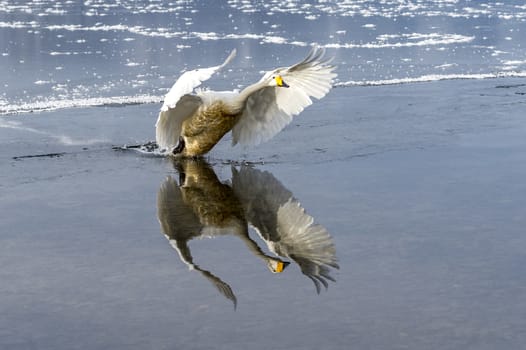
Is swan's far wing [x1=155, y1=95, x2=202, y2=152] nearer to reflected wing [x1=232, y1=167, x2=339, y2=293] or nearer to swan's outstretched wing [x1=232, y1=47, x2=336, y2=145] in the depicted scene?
swan's outstretched wing [x1=232, y1=47, x2=336, y2=145]

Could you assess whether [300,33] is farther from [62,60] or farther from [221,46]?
[62,60]

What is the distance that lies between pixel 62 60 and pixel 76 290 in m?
12.3

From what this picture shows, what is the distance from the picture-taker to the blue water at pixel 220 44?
15.0m

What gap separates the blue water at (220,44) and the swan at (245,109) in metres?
3.28

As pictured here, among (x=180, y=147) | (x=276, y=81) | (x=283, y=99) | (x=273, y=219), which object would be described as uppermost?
(x=276, y=81)

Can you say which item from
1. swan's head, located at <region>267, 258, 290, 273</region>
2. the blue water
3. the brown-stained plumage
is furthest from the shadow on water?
the blue water

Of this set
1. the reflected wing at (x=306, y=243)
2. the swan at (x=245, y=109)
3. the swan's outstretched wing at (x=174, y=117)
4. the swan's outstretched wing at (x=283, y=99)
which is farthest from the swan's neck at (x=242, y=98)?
the reflected wing at (x=306, y=243)

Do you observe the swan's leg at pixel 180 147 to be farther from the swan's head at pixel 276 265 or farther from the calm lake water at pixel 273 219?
the swan's head at pixel 276 265

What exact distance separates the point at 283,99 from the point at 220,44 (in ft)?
35.5

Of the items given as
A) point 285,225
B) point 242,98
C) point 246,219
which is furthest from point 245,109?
point 285,225

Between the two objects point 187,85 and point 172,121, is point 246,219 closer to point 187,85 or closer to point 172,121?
point 187,85

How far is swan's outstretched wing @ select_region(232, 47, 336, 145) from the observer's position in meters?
9.46

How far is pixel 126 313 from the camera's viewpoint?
525 centimetres

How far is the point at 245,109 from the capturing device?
9719 mm
